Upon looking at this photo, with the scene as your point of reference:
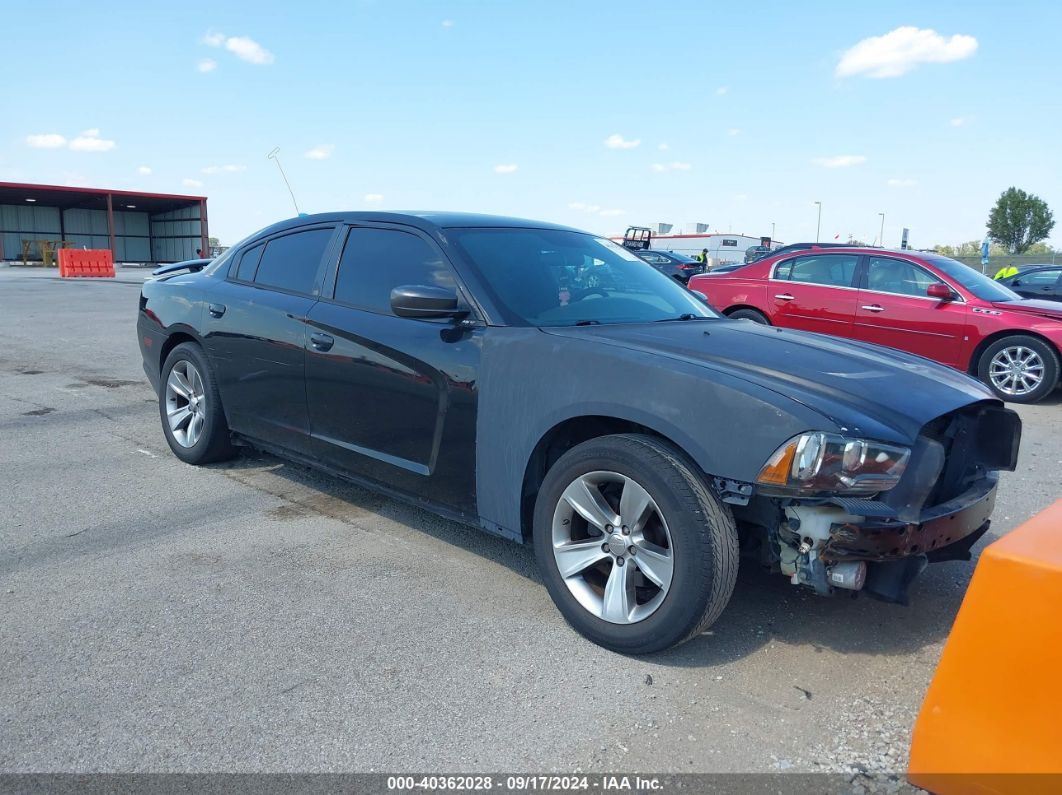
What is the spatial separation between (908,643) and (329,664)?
2.12 metres

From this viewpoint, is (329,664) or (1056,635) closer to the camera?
(1056,635)

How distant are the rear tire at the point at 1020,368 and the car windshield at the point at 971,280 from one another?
562mm

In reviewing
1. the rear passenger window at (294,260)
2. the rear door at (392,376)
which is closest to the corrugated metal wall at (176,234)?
the rear passenger window at (294,260)

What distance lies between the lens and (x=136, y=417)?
6469mm

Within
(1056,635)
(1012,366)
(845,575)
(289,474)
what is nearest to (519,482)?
(845,575)

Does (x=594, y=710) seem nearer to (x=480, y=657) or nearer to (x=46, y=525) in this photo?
(x=480, y=657)

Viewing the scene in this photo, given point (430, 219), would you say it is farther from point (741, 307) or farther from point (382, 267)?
point (741, 307)

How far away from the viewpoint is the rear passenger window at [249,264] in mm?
4715

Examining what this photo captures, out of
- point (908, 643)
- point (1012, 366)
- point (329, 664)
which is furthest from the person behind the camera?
point (1012, 366)

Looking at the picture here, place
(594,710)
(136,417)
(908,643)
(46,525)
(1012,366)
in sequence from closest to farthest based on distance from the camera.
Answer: (594,710) < (908,643) < (46,525) < (136,417) < (1012,366)

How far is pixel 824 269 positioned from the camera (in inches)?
365

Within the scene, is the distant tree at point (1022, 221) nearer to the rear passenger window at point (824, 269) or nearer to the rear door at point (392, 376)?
the rear passenger window at point (824, 269)

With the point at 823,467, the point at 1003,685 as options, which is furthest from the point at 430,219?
the point at 1003,685

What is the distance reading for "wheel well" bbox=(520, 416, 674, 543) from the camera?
312 centimetres
